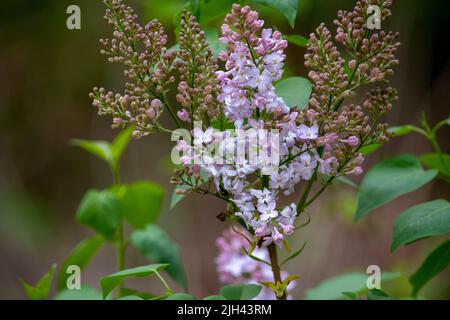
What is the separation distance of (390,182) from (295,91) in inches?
11.4

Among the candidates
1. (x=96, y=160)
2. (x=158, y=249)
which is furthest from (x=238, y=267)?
(x=96, y=160)

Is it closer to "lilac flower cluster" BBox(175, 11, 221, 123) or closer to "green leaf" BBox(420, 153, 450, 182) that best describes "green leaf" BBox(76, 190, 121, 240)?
"lilac flower cluster" BBox(175, 11, 221, 123)

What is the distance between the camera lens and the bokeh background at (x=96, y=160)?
2230 mm

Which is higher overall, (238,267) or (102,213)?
(102,213)

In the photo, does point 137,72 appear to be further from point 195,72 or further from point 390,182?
point 390,182

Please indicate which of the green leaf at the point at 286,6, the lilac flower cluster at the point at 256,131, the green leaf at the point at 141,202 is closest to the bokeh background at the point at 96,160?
the green leaf at the point at 141,202

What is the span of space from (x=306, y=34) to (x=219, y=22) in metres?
0.98

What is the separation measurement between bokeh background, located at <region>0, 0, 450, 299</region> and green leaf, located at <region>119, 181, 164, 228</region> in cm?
80

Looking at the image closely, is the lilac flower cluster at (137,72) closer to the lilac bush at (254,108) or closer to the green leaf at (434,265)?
the lilac bush at (254,108)

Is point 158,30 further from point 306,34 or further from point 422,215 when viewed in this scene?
point 306,34

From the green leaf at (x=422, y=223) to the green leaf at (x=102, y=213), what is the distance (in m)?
0.54

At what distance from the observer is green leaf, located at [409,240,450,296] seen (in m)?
0.96

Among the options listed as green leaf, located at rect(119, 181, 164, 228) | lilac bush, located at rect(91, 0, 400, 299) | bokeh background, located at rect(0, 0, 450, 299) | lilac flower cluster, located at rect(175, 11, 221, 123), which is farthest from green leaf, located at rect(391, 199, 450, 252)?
bokeh background, located at rect(0, 0, 450, 299)

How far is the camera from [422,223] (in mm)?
865
